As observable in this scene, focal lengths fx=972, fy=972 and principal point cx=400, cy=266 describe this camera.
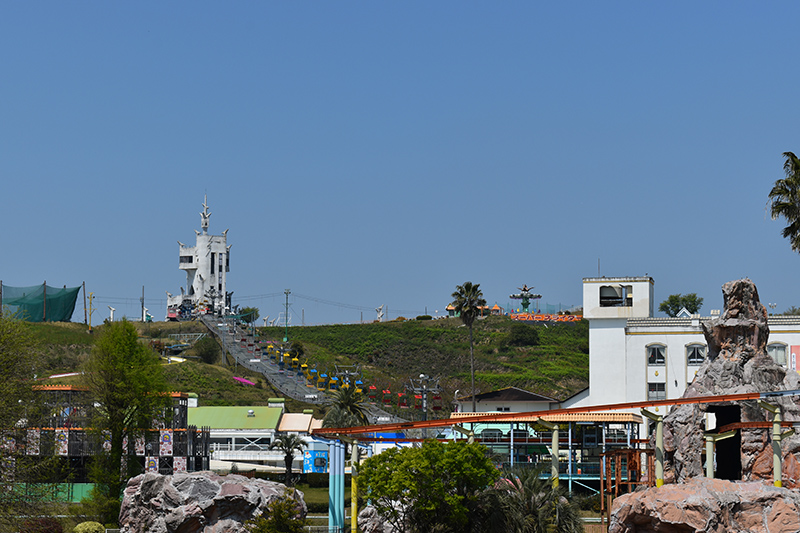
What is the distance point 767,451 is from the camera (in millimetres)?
40750

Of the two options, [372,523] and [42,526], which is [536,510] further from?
[42,526]

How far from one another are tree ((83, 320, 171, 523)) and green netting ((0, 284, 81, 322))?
87468mm

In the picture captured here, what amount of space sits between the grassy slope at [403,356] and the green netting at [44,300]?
130 inches

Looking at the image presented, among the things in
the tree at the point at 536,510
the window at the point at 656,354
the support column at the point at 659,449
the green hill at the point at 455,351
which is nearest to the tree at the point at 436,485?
the tree at the point at 536,510

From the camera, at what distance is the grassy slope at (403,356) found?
130750mm

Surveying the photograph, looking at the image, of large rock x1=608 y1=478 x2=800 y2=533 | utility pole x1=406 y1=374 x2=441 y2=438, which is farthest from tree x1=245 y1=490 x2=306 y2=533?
utility pole x1=406 y1=374 x2=441 y2=438

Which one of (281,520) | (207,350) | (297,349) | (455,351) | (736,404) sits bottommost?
(281,520)

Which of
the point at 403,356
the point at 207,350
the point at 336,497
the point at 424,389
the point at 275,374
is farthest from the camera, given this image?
the point at 403,356

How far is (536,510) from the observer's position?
4122 cm

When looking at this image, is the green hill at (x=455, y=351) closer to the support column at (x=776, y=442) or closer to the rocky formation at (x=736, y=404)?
the rocky formation at (x=736, y=404)

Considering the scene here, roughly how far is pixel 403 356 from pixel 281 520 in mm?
129781

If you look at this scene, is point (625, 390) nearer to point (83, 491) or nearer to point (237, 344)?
point (83, 491)

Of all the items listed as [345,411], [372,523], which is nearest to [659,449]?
[372,523]

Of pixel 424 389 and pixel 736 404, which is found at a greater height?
pixel 736 404
